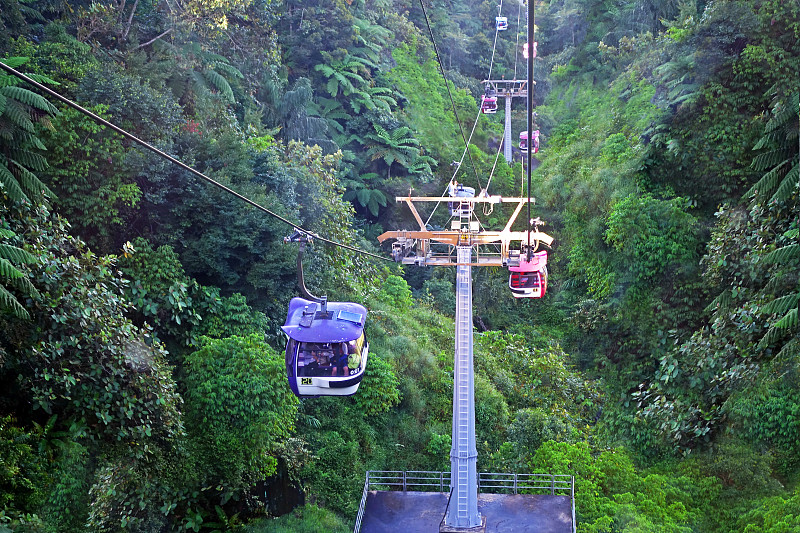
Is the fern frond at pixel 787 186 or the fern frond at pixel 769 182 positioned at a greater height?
the fern frond at pixel 769 182

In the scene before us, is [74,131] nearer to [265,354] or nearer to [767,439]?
[265,354]

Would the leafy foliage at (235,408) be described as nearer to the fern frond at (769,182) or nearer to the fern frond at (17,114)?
the fern frond at (17,114)

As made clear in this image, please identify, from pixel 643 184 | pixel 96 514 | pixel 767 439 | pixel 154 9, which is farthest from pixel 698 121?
pixel 96 514

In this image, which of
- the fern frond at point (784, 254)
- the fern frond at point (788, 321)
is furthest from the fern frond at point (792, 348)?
the fern frond at point (784, 254)

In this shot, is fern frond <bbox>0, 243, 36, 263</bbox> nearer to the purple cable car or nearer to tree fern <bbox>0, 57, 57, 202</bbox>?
tree fern <bbox>0, 57, 57, 202</bbox>

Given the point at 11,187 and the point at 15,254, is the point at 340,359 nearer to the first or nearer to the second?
the point at 15,254

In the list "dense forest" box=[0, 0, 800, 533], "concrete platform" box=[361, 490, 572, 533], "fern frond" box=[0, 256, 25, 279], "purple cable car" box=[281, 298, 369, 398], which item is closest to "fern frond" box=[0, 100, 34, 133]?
"dense forest" box=[0, 0, 800, 533]
